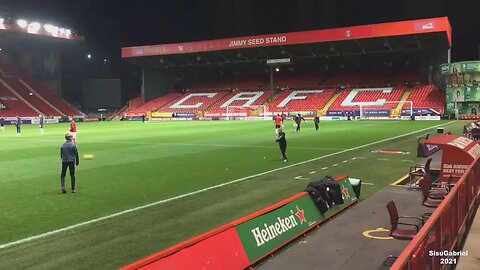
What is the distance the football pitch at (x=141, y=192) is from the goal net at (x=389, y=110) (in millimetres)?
39073

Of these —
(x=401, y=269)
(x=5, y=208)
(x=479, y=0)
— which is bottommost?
(x=5, y=208)

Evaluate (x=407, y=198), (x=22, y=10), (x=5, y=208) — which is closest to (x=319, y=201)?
(x=407, y=198)

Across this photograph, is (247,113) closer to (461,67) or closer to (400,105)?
(400,105)

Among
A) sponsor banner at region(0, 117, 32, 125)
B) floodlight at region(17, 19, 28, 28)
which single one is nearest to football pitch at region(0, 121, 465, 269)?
sponsor banner at region(0, 117, 32, 125)

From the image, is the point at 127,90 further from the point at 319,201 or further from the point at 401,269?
the point at 401,269

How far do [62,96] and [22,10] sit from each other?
57.8 ft

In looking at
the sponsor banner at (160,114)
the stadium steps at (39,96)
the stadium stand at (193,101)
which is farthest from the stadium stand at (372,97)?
the stadium steps at (39,96)

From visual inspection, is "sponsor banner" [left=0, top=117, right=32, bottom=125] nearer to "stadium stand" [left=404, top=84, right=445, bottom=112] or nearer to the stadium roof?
the stadium roof

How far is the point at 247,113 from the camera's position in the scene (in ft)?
242

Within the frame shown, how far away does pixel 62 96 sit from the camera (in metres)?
80.6

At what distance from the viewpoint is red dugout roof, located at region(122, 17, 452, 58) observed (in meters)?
58.1

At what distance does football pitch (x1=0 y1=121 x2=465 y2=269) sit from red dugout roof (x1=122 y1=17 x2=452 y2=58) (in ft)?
122

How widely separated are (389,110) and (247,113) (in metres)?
21.9

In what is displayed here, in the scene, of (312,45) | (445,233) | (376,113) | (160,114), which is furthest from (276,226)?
(160,114)
